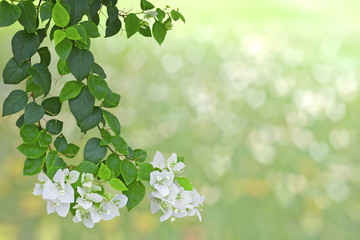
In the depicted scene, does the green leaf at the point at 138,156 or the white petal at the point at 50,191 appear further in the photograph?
the green leaf at the point at 138,156

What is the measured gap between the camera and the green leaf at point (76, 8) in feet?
3.23

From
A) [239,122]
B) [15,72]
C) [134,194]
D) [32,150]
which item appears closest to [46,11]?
[15,72]

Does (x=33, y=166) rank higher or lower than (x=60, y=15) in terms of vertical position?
lower

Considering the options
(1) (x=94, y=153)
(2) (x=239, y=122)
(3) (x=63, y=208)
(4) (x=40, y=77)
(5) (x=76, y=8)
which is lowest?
(3) (x=63, y=208)

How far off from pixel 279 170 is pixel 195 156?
1.35ft

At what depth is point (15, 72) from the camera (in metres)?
1.02

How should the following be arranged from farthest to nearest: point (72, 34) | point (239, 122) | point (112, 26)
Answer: point (239, 122)
point (112, 26)
point (72, 34)

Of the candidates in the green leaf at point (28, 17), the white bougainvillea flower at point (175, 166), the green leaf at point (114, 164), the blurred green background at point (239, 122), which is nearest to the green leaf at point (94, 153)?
the green leaf at point (114, 164)

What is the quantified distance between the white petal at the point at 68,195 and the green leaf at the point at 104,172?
56 mm

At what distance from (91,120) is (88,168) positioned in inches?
3.4

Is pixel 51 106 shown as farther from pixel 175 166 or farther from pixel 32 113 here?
pixel 175 166

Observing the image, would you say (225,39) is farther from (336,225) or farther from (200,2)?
(336,225)

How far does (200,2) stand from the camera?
2801mm

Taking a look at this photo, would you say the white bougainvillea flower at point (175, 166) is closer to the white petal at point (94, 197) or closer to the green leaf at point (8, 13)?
the white petal at point (94, 197)
